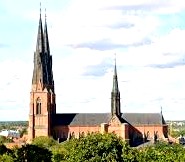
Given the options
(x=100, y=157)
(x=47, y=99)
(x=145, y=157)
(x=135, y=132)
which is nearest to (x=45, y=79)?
(x=47, y=99)

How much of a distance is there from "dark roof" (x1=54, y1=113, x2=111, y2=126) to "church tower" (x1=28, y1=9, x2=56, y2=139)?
17.8 feet

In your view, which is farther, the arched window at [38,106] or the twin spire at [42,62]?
the arched window at [38,106]

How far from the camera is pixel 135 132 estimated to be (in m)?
178

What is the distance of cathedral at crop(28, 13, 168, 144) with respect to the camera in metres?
167

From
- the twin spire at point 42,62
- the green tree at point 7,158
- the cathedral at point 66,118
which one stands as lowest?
the green tree at point 7,158

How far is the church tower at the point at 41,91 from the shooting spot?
16600 cm

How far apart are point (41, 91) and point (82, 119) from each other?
666 inches

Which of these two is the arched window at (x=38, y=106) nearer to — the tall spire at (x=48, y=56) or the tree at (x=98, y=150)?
the tall spire at (x=48, y=56)

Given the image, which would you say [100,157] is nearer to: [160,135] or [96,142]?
[96,142]

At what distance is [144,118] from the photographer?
589ft

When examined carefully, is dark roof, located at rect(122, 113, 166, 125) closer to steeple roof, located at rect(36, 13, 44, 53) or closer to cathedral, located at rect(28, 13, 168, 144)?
cathedral, located at rect(28, 13, 168, 144)

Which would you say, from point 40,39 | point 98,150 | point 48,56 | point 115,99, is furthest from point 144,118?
point 98,150

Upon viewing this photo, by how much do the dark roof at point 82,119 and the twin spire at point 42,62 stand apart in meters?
12.5

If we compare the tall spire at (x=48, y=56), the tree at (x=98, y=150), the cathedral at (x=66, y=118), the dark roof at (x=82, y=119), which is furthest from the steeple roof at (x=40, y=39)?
the tree at (x=98, y=150)
